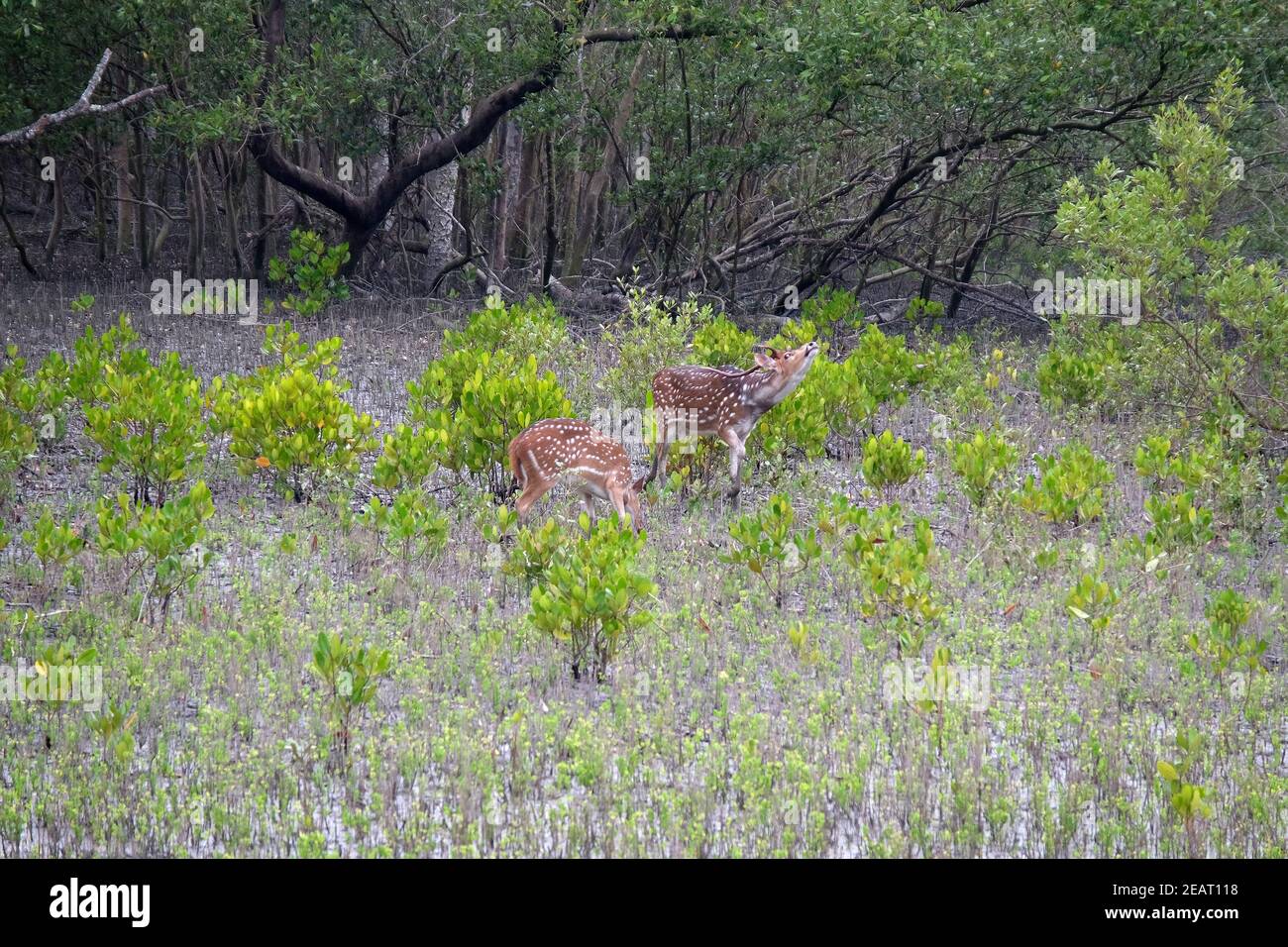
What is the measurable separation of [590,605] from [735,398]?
128 inches

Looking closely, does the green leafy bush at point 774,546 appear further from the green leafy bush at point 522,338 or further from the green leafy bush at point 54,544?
the green leafy bush at point 522,338

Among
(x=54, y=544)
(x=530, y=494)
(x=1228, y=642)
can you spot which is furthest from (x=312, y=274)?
(x=1228, y=642)

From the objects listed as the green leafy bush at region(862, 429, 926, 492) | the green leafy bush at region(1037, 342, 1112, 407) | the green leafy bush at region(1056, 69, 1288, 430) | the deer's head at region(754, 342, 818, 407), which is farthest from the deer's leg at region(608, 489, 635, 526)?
the green leafy bush at region(1037, 342, 1112, 407)

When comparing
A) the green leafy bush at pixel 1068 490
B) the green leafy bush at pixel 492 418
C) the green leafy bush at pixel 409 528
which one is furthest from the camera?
the green leafy bush at pixel 492 418

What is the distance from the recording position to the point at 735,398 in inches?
→ 347

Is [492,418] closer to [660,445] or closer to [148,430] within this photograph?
[660,445]

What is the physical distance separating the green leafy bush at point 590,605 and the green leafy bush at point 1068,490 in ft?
9.00

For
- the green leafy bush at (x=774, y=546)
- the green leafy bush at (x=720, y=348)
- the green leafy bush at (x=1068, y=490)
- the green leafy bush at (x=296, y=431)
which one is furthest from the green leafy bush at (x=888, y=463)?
the green leafy bush at (x=296, y=431)

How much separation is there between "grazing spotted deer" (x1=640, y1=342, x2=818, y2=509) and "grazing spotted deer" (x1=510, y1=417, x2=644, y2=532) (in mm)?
1048

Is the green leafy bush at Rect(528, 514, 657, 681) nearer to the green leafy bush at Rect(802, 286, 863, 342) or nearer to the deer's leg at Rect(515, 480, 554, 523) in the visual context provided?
the deer's leg at Rect(515, 480, 554, 523)

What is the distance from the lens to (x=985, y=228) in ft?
54.1

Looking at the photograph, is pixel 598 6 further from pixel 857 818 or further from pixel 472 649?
pixel 857 818

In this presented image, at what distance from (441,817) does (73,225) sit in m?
23.1

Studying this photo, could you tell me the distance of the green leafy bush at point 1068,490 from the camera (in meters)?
7.75
